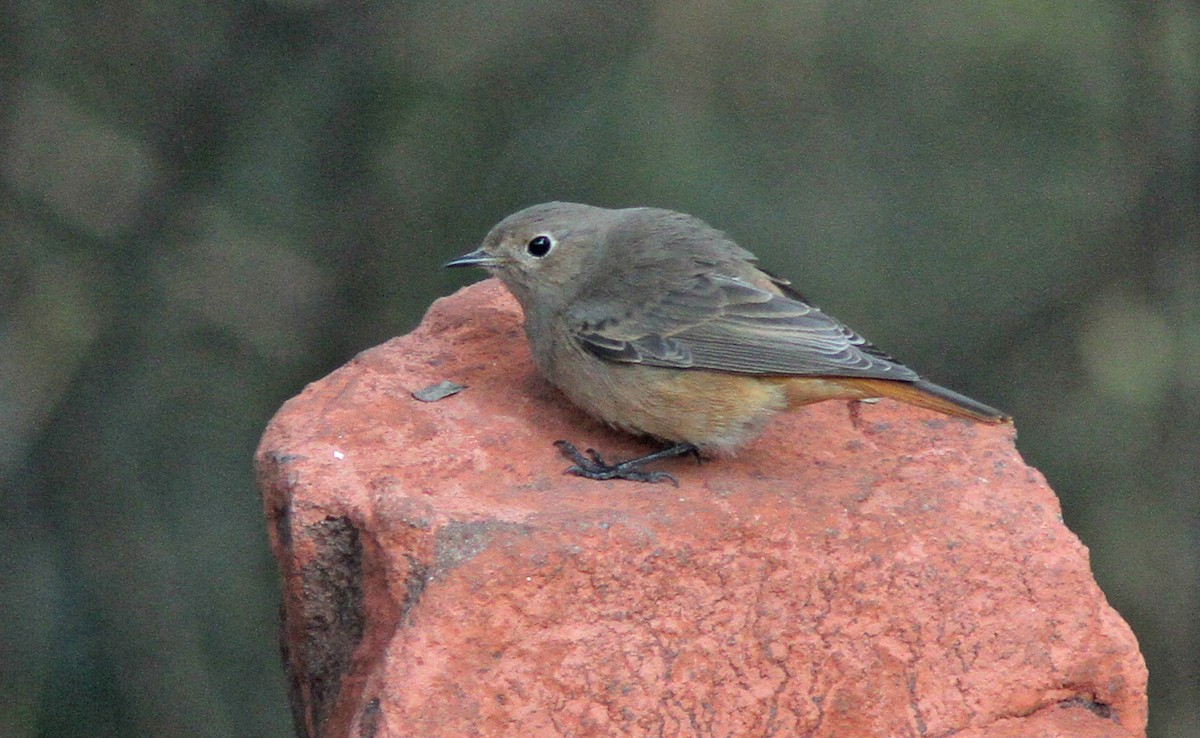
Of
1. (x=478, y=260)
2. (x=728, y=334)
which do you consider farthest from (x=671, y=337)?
(x=478, y=260)

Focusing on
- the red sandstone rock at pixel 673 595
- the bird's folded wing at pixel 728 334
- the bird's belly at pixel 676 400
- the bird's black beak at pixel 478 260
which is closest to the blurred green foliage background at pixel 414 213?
the bird's black beak at pixel 478 260

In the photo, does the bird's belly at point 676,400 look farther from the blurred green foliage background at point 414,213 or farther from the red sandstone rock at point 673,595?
the blurred green foliage background at point 414,213

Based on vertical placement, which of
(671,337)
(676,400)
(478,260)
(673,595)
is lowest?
(673,595)

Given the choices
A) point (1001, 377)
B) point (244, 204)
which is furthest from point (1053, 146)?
point (244, 204)

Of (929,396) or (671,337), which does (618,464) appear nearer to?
(671,337)

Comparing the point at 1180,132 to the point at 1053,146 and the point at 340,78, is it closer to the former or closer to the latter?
the point at 1053,146
